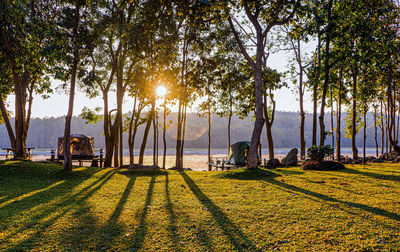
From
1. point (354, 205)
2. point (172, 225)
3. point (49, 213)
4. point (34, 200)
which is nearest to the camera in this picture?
point (172, 225)

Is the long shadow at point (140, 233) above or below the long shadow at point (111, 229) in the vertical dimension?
above

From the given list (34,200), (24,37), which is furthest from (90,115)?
(34,200)

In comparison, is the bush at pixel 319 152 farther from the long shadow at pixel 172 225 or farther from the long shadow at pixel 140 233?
the long shadow at pixel 140 233

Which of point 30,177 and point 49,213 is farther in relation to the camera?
point 30,177

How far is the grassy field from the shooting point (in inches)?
148

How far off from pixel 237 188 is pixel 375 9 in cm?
1504

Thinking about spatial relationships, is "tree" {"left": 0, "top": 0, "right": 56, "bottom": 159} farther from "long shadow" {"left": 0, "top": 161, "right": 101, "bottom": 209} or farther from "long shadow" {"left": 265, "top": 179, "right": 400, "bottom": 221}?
"long shadow" {"left": 265, "top": 179, "right": 400, "bottom": 221}

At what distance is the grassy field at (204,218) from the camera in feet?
12.4

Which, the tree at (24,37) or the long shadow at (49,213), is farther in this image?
the tree at (24,37)

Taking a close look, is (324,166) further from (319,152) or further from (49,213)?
(49,213)

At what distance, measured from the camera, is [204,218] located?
4965 mm

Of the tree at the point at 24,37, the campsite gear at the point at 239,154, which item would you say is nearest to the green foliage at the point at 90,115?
the tree at the point at 24,37

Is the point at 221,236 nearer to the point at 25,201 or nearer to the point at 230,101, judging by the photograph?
the point at 25,201

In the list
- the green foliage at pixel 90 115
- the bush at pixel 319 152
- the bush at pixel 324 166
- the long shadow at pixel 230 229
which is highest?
the green foliage at pixel 90 115
